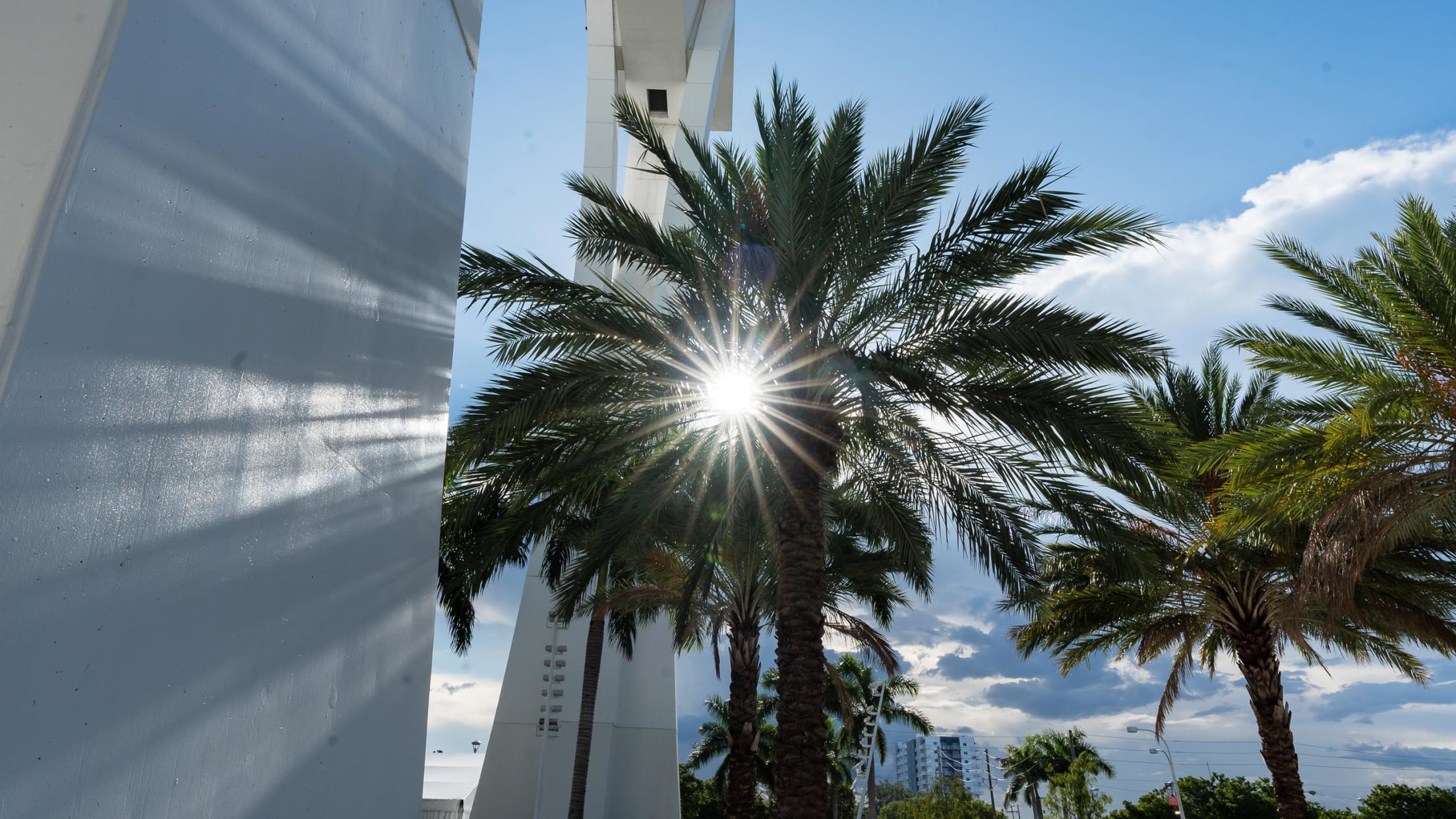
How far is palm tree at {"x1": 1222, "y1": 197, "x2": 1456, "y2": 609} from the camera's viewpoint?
27.8 feet

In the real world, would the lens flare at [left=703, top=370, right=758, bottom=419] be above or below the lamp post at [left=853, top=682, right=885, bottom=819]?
above

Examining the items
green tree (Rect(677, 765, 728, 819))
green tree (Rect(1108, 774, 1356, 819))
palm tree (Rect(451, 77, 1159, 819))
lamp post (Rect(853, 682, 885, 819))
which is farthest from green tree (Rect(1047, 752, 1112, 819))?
palm tree (Rect(451, 77, 1159, 819))

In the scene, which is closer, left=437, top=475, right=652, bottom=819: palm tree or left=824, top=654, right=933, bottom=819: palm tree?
left=437, top=475, right=652, bottom=819: palm tree

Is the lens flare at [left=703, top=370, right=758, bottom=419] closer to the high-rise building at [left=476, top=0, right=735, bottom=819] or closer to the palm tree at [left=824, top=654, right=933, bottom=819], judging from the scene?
the high-rise building at [left=476, top=0, right=735, bottom=819]

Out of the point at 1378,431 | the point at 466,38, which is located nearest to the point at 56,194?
the point at 466,38

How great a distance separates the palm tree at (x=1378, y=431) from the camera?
8.46 m

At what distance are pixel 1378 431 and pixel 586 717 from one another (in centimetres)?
1382

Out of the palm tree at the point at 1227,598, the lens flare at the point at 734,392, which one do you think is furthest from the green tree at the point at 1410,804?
the lens flare at the point at 734,392

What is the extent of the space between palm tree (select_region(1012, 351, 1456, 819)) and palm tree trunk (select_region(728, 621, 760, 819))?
14.3 feet

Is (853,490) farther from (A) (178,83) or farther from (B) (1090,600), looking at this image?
(A) (178,83)

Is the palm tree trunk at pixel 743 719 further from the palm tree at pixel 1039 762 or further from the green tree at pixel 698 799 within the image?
the palm tree at pixel 1039 762

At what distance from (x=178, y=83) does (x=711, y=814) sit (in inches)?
1389

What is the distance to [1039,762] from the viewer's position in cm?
4516

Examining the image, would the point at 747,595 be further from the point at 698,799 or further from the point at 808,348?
the point at 698,799
